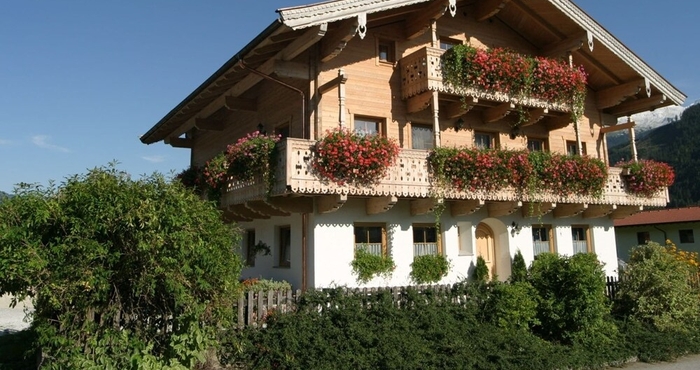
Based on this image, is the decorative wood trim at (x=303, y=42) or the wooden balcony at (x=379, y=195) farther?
the decorative wood trim at (x=303, y=42)

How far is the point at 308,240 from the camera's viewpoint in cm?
1474

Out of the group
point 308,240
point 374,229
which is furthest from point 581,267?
point 308,240

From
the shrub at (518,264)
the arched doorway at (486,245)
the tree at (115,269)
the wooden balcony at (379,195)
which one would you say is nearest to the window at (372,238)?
the wooden balcony at (379,195)

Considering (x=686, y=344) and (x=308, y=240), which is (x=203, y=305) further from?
(x=686, y=344)

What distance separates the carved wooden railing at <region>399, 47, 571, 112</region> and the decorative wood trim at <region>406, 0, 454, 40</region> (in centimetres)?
96

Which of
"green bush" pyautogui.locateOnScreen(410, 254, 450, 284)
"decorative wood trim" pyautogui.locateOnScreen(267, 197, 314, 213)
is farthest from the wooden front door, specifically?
"decorative wood trim" pyautogui.locateOnScreen(267, 197, 314, 213)

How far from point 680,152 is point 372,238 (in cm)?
9853

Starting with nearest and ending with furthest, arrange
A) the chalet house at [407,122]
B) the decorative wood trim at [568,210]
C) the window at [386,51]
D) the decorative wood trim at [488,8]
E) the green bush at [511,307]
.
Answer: the green bush at [511,307] < the chalet house at [407,122] < the window at [386,51] < the decorative wood trim at [488,8] < the decorative wood trim at [568,210]

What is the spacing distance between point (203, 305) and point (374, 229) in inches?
282

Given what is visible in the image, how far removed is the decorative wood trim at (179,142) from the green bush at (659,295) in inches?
699

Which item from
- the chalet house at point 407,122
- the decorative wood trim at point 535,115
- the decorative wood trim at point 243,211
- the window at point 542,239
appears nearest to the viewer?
the chalet house at point 407,122

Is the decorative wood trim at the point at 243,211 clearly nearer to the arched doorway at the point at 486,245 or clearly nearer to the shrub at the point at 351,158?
the shrub at the point at 351,158

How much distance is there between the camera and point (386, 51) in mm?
17141

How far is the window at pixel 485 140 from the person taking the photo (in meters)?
18.5
